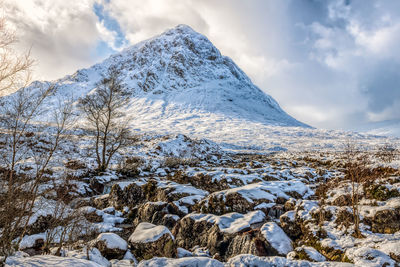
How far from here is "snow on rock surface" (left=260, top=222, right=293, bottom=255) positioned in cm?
595

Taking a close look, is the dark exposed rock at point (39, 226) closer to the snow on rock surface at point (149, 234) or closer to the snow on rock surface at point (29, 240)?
the snow on rock surface at point (29, 240)

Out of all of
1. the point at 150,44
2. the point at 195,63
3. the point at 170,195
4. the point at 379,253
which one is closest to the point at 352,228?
the point at 379,253

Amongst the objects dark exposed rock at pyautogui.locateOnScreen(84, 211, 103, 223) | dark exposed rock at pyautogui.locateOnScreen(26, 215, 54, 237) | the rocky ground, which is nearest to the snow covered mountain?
dark exposed rock at pyautogui.locateOnScreen(84, 211, 103, 223)

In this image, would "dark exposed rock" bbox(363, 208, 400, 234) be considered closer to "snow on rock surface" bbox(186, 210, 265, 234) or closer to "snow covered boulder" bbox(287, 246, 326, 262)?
"snow covered boulder" bbox(287, 246, 326, 262)

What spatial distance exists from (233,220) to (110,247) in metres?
4.41

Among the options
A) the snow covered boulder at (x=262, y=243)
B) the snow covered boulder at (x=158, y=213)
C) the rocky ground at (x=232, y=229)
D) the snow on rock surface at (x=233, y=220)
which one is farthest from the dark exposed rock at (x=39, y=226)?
the snow covered boulder at (x=262, y=243)

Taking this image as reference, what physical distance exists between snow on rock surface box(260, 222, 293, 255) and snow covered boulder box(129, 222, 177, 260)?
296 cm

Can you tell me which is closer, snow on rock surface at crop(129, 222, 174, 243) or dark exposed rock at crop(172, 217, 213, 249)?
snow on rock surface at crop(129, 222, 174, 243)

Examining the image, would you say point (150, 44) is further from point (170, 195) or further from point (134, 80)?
point (170, 195)

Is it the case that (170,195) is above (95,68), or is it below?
below

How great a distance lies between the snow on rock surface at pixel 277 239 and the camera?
19.5ft

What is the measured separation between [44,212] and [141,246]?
595cm

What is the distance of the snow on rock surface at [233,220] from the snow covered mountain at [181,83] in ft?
229

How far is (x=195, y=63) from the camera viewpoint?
128 meters
